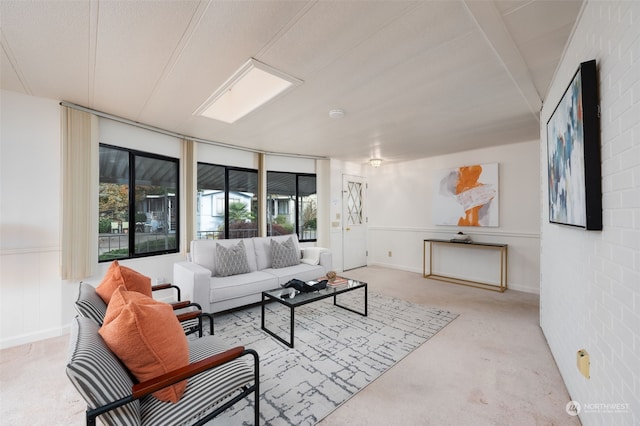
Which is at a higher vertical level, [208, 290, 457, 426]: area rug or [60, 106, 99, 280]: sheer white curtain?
[60, 106, 99, 280]: sheer white curtain

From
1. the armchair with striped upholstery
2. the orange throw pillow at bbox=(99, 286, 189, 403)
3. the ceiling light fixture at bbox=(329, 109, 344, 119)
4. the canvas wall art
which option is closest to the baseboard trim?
the armchair with striped upholstery

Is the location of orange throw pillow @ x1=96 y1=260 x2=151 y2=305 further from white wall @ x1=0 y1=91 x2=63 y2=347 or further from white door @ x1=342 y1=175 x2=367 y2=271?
white door @ x1=342 y1=175 x2=367 y2=271

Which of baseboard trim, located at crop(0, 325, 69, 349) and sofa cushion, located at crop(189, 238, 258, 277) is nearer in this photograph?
baseboard trim, located at crop(0, 325, 69, 349)

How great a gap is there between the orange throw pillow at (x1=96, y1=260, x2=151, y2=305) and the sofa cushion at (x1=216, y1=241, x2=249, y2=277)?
140 centimetres

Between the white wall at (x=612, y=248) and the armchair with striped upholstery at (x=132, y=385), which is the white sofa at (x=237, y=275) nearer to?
the armchair with striped upholstery at (x=132, y=385)

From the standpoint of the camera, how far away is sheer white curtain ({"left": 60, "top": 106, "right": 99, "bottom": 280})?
275 cm

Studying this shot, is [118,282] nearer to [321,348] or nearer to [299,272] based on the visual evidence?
[321,348]

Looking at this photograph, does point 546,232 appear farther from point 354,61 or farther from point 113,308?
point 113,308

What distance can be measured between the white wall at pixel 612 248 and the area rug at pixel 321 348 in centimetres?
128

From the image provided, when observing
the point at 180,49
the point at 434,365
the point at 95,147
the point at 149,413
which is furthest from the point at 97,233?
the point at 434,365

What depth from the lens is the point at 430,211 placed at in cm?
530

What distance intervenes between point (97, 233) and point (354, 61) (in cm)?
333

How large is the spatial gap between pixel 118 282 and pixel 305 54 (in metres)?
2.03

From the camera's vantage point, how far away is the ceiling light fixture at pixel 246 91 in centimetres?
214
